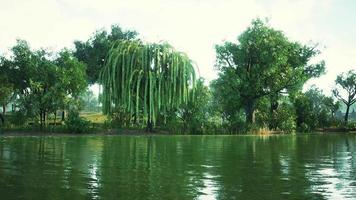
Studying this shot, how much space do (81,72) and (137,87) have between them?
15427mm

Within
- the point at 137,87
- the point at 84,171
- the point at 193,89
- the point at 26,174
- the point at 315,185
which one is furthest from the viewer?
the point at 193,89

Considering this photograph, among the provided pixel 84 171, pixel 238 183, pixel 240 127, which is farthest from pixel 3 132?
pixel 238 183

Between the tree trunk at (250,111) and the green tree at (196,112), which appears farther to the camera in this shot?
the tree trunk at (250,111)

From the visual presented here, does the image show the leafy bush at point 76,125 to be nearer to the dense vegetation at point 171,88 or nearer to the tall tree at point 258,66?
the dense vegetation at point 171,88

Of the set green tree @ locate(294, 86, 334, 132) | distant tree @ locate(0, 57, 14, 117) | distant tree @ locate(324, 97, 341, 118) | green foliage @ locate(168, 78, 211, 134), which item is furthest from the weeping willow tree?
distant tree @ locate(324, 97, 341, 118)

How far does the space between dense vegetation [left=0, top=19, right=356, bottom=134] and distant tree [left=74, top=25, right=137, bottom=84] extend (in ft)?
60.5

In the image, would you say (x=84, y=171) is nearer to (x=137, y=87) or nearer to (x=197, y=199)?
(x=197, y=199)

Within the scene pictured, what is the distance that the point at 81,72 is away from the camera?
5897 centimetres

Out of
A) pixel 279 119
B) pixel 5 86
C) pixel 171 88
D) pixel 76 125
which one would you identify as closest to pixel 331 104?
pixel 279 119

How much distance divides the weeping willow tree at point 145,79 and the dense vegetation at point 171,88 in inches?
4.0

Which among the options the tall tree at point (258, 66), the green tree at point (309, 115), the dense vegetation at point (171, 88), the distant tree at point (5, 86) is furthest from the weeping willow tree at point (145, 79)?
the green tree at point (309, 115)

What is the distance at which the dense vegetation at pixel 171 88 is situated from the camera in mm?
47969

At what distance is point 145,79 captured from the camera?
47.8 m

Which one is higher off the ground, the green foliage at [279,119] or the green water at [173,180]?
the green foliage at [279,119]
